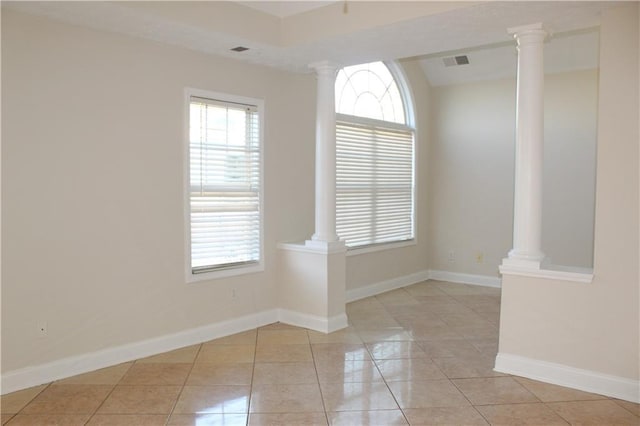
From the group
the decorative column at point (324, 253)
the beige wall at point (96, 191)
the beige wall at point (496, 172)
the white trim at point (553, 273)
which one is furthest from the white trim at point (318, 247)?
the beige wall at point (496, 172)

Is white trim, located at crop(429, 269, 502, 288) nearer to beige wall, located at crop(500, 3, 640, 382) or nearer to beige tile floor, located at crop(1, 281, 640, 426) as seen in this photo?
beige tile floor, located at crop(1, 281, 640, 426)

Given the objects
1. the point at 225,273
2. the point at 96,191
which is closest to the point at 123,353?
the point at 225,273

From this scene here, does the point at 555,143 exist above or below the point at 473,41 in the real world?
below

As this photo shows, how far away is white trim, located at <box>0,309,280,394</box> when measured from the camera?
11.6 ft

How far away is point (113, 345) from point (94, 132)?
5.18 feet

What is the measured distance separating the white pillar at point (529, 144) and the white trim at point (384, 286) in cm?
258

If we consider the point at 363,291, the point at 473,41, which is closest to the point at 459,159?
the point at 363,291

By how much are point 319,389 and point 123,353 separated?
1.57 meters

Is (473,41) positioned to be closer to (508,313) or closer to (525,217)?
(525,217)

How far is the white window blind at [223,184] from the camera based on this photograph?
457cm

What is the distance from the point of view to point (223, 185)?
15.7 feet

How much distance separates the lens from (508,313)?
3844 mm

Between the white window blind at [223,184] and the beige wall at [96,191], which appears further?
the white window blind at [223,184]

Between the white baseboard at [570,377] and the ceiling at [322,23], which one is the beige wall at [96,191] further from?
the white baseboard at [570,377]
